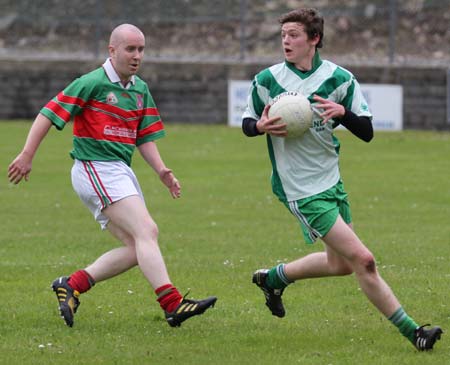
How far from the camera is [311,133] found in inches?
288

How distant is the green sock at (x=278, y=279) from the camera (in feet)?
26.3

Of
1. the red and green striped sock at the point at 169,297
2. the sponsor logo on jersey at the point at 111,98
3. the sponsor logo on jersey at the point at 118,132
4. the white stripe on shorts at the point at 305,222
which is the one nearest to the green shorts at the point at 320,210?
the white stripe on shorts at the point at 305,222

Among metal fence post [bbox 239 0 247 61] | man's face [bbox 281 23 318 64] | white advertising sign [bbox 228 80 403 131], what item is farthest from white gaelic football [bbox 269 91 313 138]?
metal fence post [bbox 239 0 247 61]

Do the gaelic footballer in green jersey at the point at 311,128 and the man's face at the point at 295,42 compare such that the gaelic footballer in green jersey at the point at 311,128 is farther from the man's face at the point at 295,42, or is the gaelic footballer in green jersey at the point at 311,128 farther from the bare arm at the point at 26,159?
the bare arm at the point at 26,159

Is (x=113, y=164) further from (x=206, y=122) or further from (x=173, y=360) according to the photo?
(x=206, y=122)

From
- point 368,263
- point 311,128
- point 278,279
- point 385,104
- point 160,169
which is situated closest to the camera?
point 368,263

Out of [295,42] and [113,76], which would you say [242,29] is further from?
[295,42]

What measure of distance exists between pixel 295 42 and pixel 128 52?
3.94 ft

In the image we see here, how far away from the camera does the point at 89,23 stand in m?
29.4

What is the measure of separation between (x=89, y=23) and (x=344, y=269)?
889 inches

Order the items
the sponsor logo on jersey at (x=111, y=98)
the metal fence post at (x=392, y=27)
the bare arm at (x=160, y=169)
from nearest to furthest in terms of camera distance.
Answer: the sponsor logo on jersey at (x=111, y=98)
the bare arm at (x=160, y=169)
the metal fence post at (x=392, y=27)

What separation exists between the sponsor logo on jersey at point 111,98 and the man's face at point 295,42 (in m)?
1.29

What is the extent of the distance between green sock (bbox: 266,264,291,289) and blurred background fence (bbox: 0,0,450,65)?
19138mm

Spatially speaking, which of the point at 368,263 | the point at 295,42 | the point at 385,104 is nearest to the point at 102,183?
the point at 295,42
